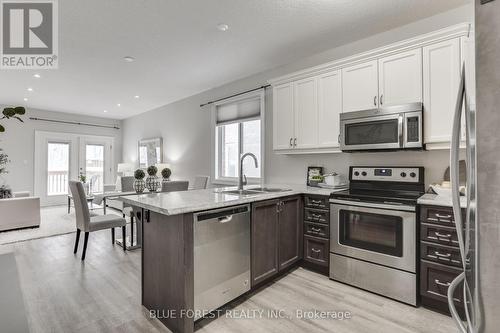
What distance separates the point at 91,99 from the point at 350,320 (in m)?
6.73

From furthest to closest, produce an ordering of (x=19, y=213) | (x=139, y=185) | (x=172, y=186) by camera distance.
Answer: (x=19, y=213), (x=139, y=185), (x=172, y=186)

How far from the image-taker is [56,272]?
9.23ft

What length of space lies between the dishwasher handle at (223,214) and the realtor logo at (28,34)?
2539 mm

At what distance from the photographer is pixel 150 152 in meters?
7.10

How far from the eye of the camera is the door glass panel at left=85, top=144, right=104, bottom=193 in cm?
789

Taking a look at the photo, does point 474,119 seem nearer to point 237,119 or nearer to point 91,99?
point 237,119

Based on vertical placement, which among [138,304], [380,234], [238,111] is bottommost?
[138,304]

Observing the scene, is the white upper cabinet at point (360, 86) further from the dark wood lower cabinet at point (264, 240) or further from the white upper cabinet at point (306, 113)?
the dark wood lower cabinet at point (264, 240)

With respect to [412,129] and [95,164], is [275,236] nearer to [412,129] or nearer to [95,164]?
[412,129]

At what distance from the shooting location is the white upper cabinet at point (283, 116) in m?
3.37

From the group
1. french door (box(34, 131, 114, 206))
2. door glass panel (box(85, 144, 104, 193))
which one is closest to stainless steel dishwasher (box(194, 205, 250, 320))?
french door (box(34, 131, 114, 206))

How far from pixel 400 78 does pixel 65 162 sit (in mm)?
8656

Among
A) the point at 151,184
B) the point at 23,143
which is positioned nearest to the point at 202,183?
the point at 151,184

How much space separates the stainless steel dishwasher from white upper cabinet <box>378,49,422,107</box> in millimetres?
1837
